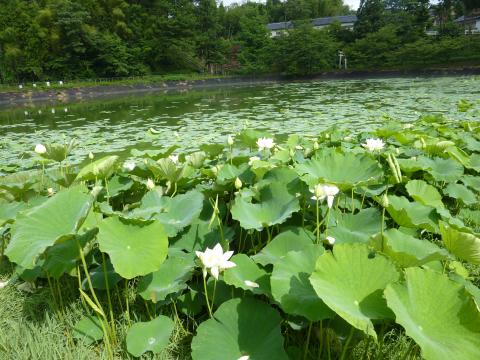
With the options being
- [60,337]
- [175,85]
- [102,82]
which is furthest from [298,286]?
[175,85]

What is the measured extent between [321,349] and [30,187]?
1.60 m

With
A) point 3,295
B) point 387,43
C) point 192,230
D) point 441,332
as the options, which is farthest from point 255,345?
point 387,43

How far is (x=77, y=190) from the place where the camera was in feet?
3.92

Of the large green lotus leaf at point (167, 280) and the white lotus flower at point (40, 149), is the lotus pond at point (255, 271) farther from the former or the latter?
the white lotus flower at point (40, 149)

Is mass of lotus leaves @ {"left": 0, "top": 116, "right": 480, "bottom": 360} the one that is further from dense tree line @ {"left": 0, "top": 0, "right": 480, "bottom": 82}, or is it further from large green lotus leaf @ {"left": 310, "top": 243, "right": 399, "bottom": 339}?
dense tree line @ {"left": 0, "top": 0, "right": 480, "bottom": 82}

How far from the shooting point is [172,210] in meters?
1.41

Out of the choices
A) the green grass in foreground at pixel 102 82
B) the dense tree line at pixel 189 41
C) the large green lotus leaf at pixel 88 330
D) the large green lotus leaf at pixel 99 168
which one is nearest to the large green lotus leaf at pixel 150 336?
the large green lotus leaf at pixel 88 330

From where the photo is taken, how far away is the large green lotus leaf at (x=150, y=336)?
101 cm

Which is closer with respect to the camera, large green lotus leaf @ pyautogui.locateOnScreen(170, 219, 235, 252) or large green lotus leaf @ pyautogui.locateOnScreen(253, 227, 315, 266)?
large green lotus leaf @ pyautogui.locateOnScreen(253, 227, 315, 266)

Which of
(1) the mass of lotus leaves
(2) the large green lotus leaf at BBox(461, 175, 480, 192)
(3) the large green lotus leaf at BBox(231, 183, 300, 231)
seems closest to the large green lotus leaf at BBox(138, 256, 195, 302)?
(1) the mass of lotus leaves

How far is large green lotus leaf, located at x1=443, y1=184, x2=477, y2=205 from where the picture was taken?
1793 millimetres

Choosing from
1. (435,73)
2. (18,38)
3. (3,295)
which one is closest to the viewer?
(3,295)

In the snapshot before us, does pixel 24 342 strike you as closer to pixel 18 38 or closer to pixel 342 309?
pixel 342 309

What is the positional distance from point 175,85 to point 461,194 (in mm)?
25660
